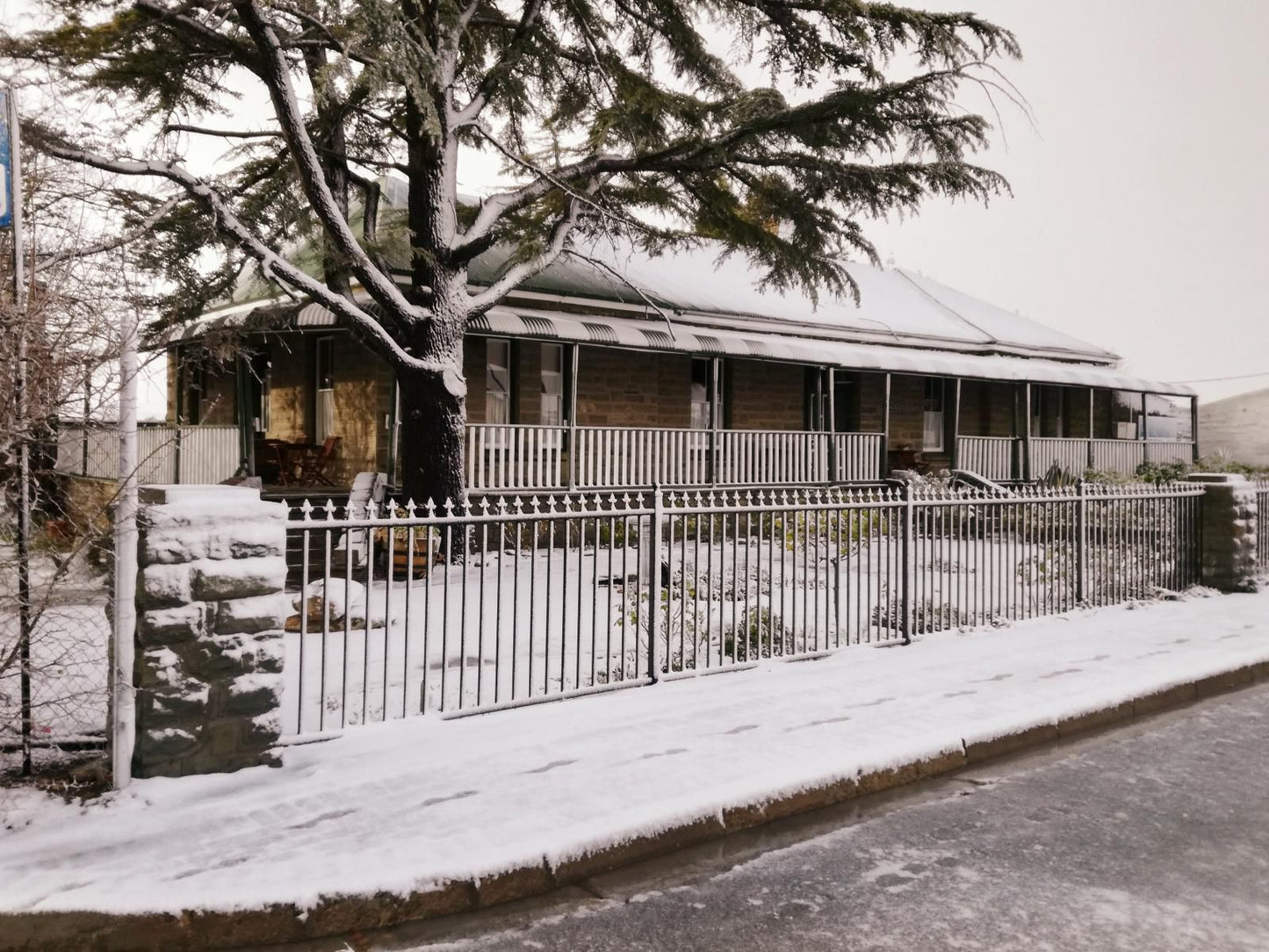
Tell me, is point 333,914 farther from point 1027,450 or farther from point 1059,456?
point 1059,456

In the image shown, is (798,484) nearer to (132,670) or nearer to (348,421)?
(348,421)

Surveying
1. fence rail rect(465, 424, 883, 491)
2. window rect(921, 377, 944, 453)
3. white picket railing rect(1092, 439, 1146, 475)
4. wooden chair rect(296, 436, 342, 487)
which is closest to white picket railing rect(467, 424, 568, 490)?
fence rail rect(465, 424, 883, 491)

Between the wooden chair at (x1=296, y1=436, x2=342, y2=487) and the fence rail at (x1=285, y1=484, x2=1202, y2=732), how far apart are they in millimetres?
4373

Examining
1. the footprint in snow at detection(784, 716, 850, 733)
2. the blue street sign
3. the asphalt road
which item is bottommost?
the asphalt road

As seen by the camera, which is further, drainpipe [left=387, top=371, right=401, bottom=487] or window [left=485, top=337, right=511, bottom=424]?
window [left=485, top=337, right=511, bottom=424]

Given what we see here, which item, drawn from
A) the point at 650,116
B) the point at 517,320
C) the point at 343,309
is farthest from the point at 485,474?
the point at 650,116

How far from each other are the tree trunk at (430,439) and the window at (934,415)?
15427 millimetres

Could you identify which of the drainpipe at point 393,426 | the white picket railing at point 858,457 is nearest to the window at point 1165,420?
the white picket railing at point 858,457

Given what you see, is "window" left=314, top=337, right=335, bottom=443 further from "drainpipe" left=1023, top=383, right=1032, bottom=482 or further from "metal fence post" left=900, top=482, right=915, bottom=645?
"drainpipe" left=1023, top=383, right=1032, bottom=482

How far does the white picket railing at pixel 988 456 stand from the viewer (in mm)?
22266

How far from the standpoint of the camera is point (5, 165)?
4082 mm

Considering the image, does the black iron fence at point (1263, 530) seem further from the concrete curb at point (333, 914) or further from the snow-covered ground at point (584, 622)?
the concrete curb at point (333, 914)

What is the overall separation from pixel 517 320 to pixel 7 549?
34.6 feet

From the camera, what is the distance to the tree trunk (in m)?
12.5
